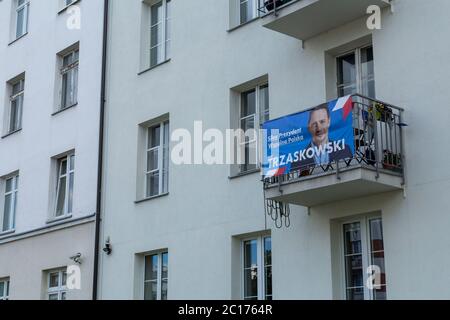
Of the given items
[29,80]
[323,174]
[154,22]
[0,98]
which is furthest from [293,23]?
[0,98]

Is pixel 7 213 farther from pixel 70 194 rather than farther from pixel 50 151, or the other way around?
pixel 70 194

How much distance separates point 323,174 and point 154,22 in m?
7.62

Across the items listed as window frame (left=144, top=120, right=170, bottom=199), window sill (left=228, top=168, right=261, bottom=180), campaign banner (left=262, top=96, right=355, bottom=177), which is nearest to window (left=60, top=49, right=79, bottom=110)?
window frame (left=144, top=120, right=170, bottom=199)

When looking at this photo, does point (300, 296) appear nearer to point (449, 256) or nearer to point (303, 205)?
point (303, 205)

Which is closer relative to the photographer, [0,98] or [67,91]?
[67,91]

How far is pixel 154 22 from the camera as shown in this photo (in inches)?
742

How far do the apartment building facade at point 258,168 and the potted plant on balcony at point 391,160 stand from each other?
0.06 m

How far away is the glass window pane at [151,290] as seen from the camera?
17031mm

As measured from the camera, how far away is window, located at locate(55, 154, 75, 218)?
20.1 metres

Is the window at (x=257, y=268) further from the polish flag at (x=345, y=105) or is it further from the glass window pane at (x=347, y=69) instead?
the polish flag at (x=345, y=105)

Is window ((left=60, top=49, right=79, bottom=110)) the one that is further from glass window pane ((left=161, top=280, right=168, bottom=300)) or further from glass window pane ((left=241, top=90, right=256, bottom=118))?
glass window pane ((left=241, top=90, right=256, bottom=118))

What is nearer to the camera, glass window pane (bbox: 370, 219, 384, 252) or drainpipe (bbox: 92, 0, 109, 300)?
glass window pane (bbox: 370, 219, 384, 252)

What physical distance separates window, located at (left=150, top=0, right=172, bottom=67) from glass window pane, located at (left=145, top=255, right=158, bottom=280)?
4.25m

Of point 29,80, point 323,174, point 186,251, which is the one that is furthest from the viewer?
point 29,80
